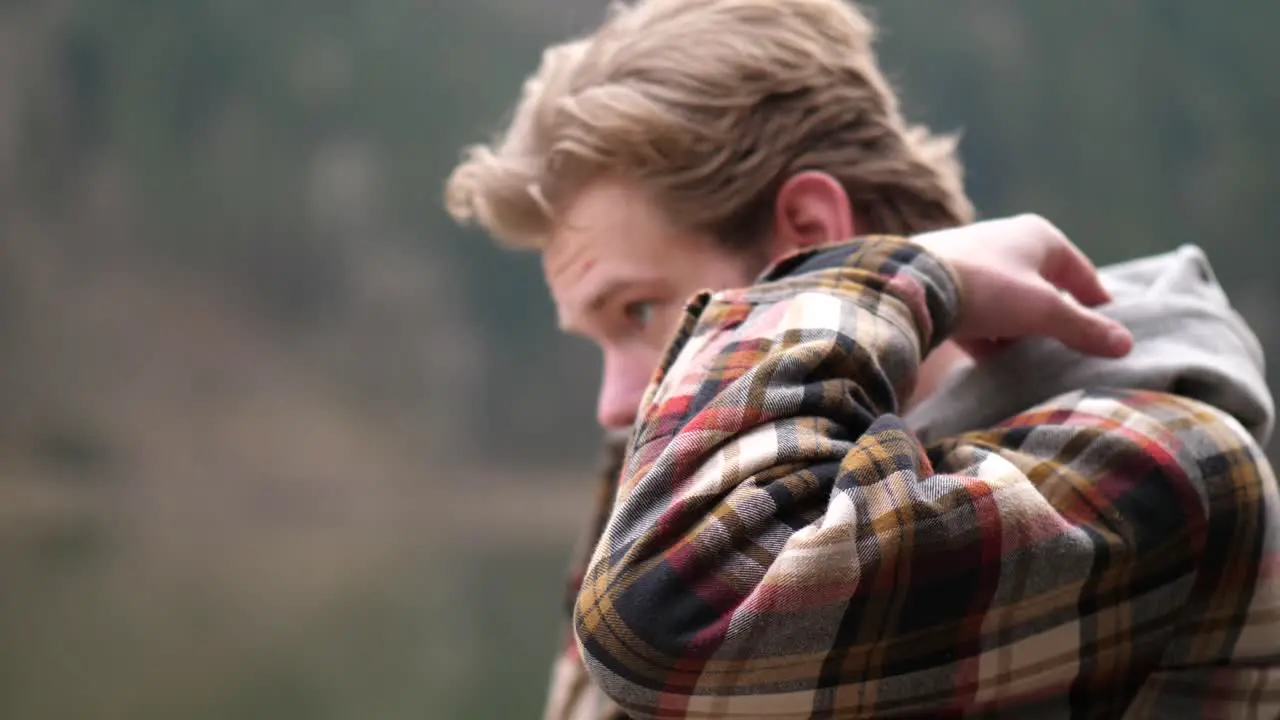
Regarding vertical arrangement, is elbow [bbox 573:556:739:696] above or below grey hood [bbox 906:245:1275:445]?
above

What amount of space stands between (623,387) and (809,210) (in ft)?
0.60

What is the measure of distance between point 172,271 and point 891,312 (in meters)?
1.67

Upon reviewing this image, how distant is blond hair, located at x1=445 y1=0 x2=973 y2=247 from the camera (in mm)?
883

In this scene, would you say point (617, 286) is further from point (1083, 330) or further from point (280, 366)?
point (280, 366)

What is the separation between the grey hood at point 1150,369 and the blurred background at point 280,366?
1.12 metres

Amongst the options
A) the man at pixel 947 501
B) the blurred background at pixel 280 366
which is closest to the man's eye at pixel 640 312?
the man at pixel 947 501

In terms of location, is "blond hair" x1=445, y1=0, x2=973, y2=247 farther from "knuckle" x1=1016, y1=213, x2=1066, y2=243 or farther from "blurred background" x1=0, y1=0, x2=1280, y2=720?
"blurred background" x1=0, y1=0, x2=1280, y2=720

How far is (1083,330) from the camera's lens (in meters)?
0.68

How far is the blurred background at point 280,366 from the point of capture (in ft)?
6.35

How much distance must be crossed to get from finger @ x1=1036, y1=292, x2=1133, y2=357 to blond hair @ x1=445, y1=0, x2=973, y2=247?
0.89ft

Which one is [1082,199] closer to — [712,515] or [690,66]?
[690,66]

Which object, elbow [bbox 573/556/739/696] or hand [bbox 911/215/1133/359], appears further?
hand [bbox 911/215/1133/359]

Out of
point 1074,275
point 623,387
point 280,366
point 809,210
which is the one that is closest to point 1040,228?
point 1074,275

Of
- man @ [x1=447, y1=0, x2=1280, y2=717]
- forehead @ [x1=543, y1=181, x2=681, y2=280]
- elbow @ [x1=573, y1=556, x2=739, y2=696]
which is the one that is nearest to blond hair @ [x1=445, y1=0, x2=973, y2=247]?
forehead @ [x1=543, y1=181, x2=681, y2=280]
